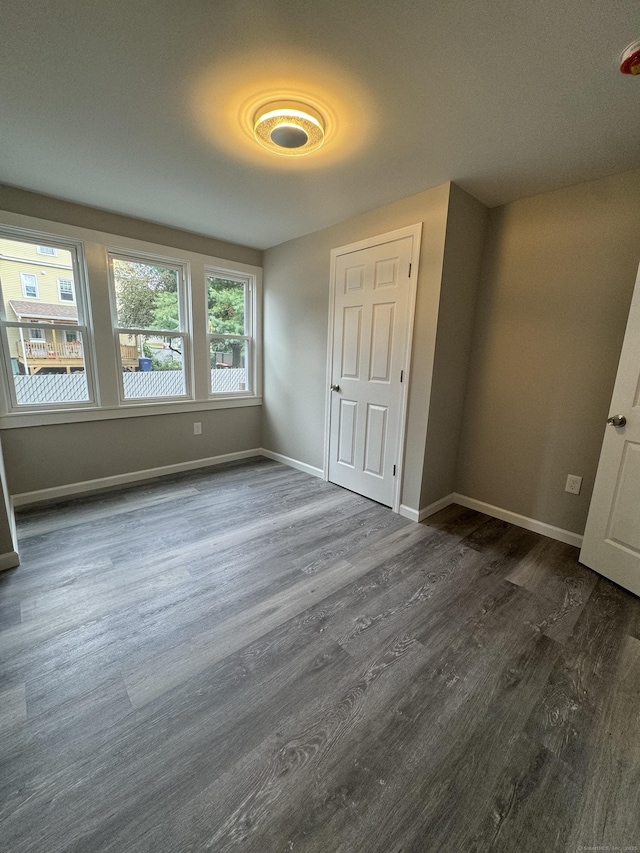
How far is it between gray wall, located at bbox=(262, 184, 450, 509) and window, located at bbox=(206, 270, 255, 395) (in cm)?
21

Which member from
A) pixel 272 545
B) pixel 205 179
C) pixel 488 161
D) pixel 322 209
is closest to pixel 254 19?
pixel 205 179

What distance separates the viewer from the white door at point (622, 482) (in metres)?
1.82

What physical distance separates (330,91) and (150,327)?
2513mm

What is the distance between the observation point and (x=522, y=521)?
258 cm

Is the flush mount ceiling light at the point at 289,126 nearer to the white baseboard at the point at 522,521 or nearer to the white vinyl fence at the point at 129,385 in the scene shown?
the white vinyl fence at the point at 129,385

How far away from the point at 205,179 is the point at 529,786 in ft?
11.0

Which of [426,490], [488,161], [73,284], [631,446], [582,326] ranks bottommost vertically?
[426,490]

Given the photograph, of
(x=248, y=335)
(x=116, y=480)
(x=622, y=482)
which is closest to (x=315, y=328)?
(x=248, y=335)

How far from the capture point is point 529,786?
1.02 meters

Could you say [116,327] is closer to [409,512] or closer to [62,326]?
[62,326]

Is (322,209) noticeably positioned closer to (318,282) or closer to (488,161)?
(318,282)

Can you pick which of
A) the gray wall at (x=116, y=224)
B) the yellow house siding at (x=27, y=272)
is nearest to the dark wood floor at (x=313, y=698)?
the yellow house siding at (x=27, y=272)

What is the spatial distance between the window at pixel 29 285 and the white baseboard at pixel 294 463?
2608 millimetres

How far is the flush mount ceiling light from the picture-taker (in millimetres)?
1552
